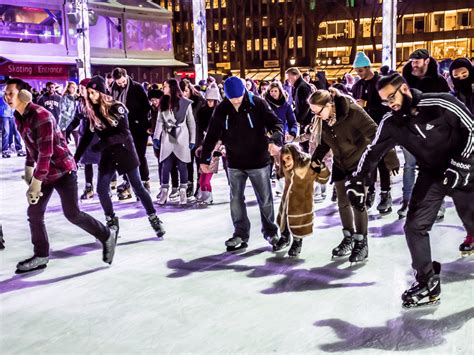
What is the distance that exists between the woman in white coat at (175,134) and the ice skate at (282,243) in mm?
3006

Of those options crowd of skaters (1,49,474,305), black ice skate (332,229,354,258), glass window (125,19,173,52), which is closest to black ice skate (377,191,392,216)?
crowd of skaters (1,49,474,305)

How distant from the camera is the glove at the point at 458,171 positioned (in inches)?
156

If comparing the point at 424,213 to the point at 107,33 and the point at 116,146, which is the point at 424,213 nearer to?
the point at 116,146

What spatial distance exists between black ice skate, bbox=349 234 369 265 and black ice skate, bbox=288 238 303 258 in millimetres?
525

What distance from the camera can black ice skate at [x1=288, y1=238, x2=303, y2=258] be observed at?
5.67 meters

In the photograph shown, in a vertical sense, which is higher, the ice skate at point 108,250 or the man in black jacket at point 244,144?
the man in black jacket at point 244,144

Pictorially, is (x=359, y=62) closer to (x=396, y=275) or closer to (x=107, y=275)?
(x=396, y=275)

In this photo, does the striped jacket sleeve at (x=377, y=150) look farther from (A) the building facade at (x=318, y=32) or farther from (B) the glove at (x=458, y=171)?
(A) the building facade at (x=318, y=32)

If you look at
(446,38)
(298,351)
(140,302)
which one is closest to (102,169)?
(140,302)

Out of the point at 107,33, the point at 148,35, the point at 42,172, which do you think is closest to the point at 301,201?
the point at 42,172

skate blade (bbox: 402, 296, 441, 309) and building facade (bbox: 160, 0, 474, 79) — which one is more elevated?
building facade (bbox: 160, 0, 474, 79)

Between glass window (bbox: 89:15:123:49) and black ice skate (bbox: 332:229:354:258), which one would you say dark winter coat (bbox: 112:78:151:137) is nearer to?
black ice skate (bbox: 332:229:354:258)

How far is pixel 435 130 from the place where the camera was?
3945mm

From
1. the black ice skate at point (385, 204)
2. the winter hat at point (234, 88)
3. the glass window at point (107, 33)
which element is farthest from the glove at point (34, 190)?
the glass window at point (107, 33)
